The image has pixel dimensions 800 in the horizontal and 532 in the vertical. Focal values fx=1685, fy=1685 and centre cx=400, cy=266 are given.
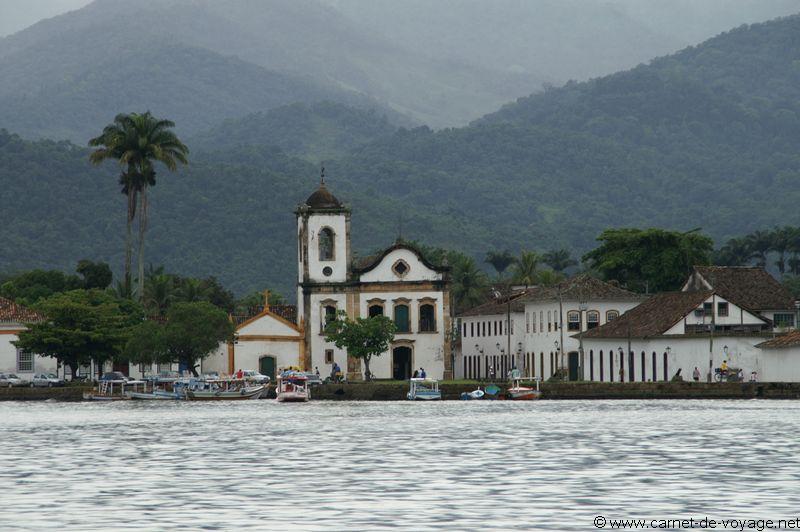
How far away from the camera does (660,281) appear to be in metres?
149

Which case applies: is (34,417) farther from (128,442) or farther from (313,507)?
(313,507)

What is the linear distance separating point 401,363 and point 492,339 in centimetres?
1515

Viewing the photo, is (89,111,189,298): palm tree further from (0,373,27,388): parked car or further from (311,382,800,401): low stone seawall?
(311,382,800,401): low stone seawall

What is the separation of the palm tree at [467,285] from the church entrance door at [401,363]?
1621 inches

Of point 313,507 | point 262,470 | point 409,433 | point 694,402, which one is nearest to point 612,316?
point 694,402

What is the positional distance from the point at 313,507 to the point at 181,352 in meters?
90.9

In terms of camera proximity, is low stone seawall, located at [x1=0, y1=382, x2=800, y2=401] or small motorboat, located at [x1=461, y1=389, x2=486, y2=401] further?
small motorboat, located at [x1=461, y1=389, x2=486, y2=401]

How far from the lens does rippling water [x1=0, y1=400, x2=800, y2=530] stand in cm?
3441

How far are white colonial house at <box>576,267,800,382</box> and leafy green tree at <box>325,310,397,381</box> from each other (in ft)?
47.7

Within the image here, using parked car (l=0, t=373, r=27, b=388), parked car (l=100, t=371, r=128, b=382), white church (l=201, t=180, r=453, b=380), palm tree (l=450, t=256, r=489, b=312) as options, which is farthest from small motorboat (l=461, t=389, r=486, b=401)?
palm tree (l=450, t=256, r=489, b=312)

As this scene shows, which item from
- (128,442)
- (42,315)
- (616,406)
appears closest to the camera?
(128,442)

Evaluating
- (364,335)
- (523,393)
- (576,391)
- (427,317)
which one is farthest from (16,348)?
(576,391)

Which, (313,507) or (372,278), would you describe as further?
(372,278)

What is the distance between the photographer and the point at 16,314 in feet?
417
